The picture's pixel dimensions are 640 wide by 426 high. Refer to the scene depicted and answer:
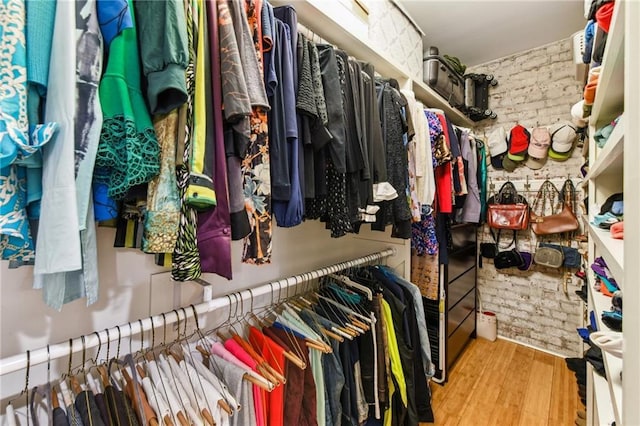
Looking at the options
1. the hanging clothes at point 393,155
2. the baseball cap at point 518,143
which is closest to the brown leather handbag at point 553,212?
the baseball cap at point 518,143

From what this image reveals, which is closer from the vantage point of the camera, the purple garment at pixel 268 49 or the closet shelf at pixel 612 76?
the closet shelf at pixel 612 76

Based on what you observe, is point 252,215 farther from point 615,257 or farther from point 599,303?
point 599,303

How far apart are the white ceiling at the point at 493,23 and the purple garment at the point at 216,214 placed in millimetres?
1886

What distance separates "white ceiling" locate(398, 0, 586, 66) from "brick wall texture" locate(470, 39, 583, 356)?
0.18 metres

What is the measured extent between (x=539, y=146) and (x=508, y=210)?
0.61 m

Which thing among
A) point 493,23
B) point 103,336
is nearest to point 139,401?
point 103,336

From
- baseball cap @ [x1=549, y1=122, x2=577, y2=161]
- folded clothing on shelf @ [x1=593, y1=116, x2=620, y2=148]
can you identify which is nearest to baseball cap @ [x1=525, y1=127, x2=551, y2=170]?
baseball cap @ [x1=549, y1=122, x2=577, y2=161]

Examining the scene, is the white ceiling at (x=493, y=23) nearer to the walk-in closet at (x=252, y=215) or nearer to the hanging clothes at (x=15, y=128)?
the walk-in closet at (x=252, y=215)

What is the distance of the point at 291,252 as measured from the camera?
138cm

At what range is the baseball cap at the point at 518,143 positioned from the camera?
2512 mm

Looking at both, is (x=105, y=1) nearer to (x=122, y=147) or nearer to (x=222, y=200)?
(x=122, y=147)

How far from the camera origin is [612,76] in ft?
2.59

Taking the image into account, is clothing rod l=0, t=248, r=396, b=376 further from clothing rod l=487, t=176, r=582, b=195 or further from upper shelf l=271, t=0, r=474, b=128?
clothing rod l=487, t=176, r=582, b=195

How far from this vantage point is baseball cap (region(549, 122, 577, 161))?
2.30 meters
